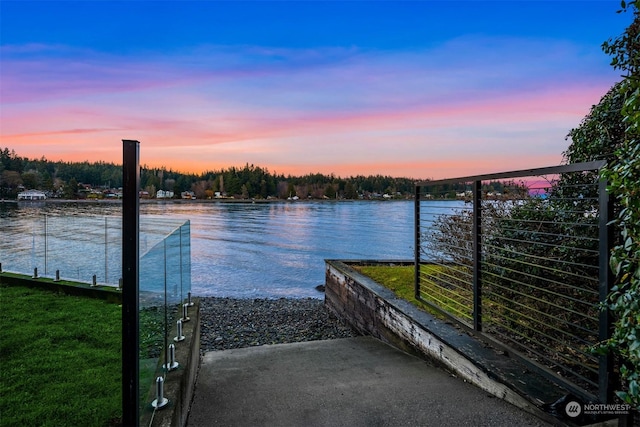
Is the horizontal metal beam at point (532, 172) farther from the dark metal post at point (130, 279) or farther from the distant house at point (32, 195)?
the distant house at point (32, 195)

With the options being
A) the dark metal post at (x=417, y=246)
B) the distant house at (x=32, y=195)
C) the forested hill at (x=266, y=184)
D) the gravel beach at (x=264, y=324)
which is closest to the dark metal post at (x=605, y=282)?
the dark metal post at (x=417, y=246)

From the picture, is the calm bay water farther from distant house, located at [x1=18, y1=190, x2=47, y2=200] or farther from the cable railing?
the cable railing

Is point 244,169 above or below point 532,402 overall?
above

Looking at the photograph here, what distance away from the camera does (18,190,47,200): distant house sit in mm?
12463

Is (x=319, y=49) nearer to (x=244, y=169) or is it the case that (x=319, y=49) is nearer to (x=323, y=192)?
(x=323, y=192)

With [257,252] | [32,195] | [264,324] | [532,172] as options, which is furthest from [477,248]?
[257,252]

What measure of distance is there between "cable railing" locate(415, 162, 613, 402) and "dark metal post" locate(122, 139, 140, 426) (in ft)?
6.86

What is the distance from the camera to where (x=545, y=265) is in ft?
10.1

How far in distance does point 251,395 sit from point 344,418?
81cm

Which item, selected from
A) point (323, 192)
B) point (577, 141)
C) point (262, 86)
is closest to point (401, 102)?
point (262, 86)

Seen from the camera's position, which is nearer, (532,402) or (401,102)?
(532,402)

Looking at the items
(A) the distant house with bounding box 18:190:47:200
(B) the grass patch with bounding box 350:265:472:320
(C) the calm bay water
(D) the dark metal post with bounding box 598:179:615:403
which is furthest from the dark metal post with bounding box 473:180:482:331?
(A) the distant house with bounding box 18:190:47:200

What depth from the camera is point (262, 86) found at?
13250 millimetres

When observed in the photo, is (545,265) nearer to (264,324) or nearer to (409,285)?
(409,285)
